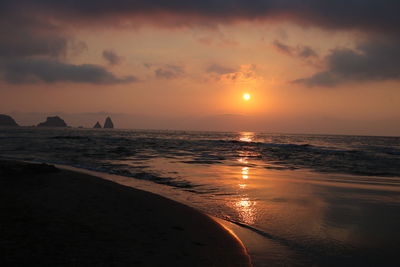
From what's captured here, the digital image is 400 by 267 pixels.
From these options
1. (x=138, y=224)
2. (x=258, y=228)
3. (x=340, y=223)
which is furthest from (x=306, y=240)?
(x=138, y=224)

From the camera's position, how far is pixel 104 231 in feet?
14.1

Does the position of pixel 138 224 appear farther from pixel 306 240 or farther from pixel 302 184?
pixel 302 184

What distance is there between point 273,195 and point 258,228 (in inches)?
122

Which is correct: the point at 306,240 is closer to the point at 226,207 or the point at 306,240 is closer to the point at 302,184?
the point at 226,207

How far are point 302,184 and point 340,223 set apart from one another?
15.8 ft

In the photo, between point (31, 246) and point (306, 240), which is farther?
point (306, 240)

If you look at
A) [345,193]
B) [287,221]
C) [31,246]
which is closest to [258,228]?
[287,221]

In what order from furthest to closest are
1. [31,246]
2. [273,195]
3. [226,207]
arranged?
[273,195]
[226,207]
[31,246]

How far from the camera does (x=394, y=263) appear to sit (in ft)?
12.8

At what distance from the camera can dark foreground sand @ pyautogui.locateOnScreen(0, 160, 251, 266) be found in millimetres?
3377

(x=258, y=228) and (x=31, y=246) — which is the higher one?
(x=31, y=246)

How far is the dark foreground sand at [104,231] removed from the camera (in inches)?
133

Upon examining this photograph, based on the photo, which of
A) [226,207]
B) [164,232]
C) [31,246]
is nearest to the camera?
[31,246]

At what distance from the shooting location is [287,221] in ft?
18.8
